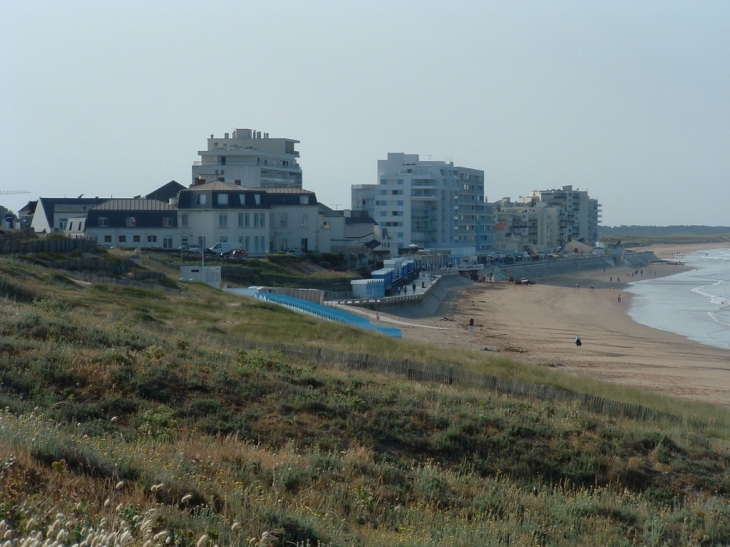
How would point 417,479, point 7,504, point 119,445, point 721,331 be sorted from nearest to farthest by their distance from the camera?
point 7,504 → point 119,445 → point 417,479 → point 721,331

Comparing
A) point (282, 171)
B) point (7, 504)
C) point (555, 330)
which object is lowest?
point (555, 330)

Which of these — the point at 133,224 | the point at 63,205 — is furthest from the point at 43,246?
the point at 63,205

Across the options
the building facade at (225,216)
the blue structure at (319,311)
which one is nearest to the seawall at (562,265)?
the building facade at (225,216)

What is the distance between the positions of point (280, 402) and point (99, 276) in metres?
25.9

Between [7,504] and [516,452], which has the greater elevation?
[7,504]

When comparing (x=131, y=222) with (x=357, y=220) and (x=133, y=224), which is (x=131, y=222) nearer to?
(x=133, y=224)

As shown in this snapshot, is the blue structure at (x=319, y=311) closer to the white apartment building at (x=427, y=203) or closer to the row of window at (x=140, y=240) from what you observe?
the row of window at (x=140, y=240)

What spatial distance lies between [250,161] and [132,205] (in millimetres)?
26496

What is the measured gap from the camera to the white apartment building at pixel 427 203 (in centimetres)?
11794

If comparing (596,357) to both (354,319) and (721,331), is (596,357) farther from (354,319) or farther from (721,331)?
(721,331)

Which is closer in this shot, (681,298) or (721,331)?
(721,331)

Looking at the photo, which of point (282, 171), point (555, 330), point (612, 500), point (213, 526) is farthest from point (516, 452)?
point (282, 171)

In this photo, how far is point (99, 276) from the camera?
3656cm

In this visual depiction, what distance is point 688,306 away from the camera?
64500 millimetres
